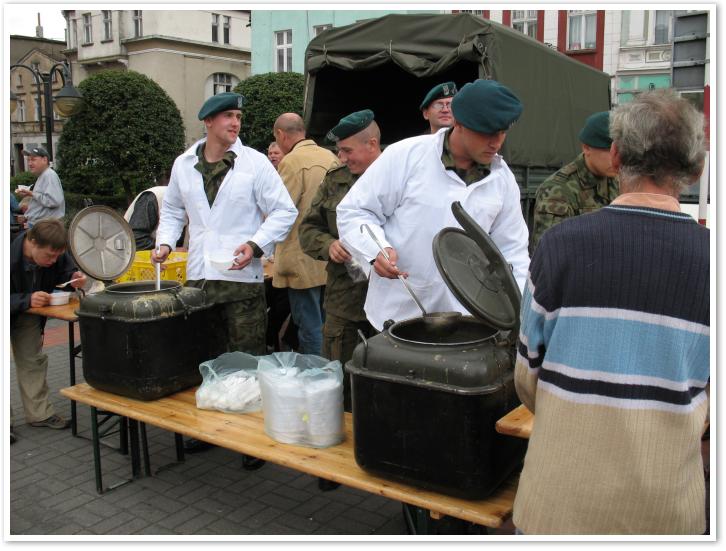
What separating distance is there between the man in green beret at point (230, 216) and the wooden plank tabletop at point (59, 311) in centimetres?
80

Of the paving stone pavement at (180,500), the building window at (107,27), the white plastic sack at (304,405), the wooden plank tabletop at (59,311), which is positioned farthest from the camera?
the building window at (107,27)

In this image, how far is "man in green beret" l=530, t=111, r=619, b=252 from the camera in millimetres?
3396

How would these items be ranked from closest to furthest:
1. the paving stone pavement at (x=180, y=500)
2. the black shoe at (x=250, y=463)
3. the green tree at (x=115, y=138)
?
the paving stone pavement at (x=180, y=500) < the black shoe at (x=250, y=463) < the green tree at (x=115, y=138)

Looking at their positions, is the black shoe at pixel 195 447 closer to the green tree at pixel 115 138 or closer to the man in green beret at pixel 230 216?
the man in green beret at pixel 230 216

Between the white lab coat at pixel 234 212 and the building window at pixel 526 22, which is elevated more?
the building window at pixel 526 22

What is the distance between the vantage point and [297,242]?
4.73 meters

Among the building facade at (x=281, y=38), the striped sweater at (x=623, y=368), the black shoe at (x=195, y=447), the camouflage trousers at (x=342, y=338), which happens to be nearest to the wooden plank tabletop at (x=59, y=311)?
the black shoe at (x=195, y=447)

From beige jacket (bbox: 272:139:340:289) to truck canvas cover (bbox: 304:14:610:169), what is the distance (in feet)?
8.66

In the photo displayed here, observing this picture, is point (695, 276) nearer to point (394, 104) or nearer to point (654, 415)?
point (654, 415)

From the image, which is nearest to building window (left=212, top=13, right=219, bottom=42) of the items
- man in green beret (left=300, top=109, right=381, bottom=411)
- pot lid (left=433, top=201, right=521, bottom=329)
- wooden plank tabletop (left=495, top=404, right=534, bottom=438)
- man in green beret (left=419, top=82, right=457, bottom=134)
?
man in green beret (left=419, top=82, right=457, bottom=134)

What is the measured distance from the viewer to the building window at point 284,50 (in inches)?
1013

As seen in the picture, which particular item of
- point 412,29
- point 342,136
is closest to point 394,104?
point 412,29

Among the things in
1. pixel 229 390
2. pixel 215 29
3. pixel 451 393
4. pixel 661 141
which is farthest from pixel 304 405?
pixel 215 29

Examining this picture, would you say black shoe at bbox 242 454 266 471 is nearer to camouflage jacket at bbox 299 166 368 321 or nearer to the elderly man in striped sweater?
camouflage jacket at bbox 299 166 368 321
